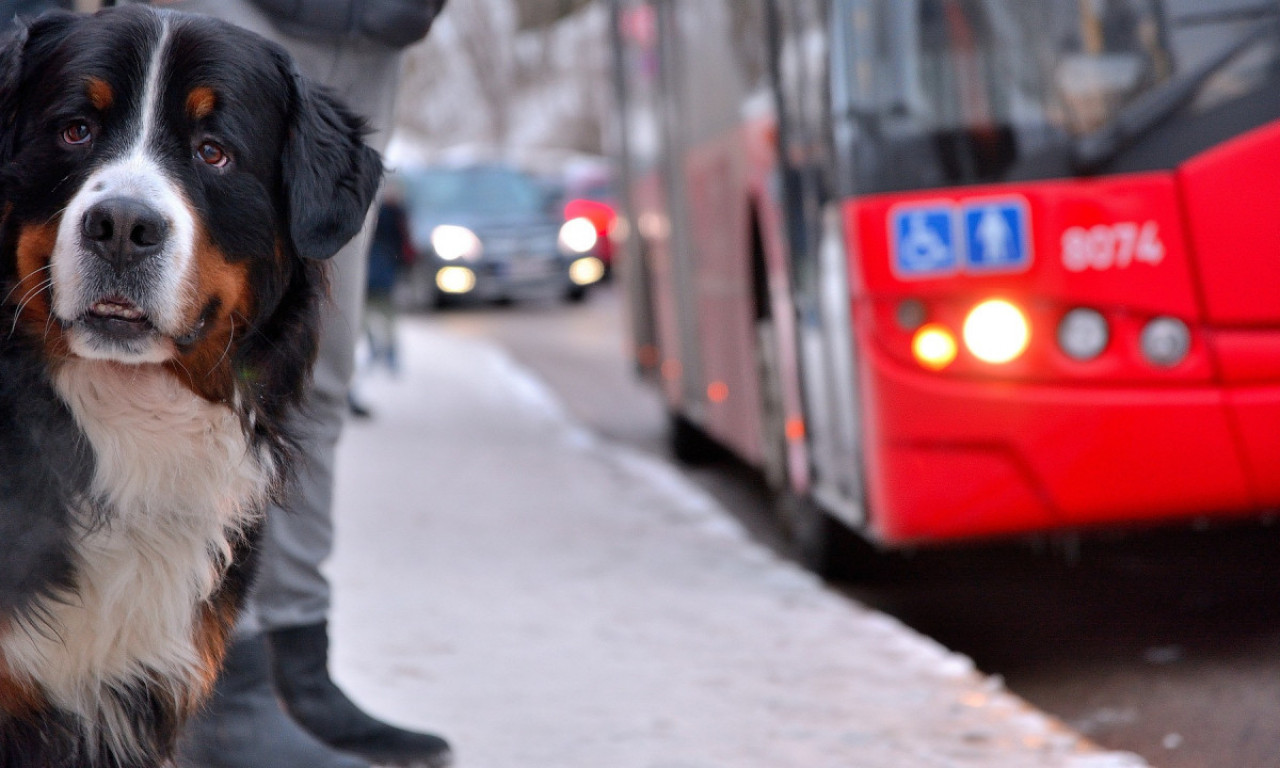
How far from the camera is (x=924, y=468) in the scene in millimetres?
4953

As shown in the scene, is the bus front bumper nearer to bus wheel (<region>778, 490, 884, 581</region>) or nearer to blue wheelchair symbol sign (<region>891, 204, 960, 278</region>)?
blue wheelchair symbol sign (<region>891, 204, 960, 278</region>)

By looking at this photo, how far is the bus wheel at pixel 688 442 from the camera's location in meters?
9.32

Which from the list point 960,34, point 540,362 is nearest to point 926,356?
point 960,34

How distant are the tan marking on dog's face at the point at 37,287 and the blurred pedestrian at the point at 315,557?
612 mm

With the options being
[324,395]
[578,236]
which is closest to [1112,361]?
[324,395]

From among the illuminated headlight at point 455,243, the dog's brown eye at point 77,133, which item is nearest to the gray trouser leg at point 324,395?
the dog's brown eye at point 77,133

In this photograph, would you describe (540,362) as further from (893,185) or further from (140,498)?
(140,498)

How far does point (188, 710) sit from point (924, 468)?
8.52 ft

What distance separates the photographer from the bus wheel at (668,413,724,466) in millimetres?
9320

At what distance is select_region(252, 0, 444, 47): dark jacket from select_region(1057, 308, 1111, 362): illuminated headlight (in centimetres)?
217

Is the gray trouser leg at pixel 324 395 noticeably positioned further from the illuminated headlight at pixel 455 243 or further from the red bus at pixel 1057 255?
the illuminated headlight at pixel 455 243

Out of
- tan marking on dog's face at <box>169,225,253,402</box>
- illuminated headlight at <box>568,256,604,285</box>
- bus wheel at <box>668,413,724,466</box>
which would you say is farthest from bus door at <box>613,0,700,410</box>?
illuminated headlight at <box>568,256,604,285</box>

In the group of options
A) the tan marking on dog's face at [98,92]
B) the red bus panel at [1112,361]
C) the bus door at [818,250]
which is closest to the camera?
the tan marking on dog's face at [98,92]

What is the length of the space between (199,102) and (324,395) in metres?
1.01
